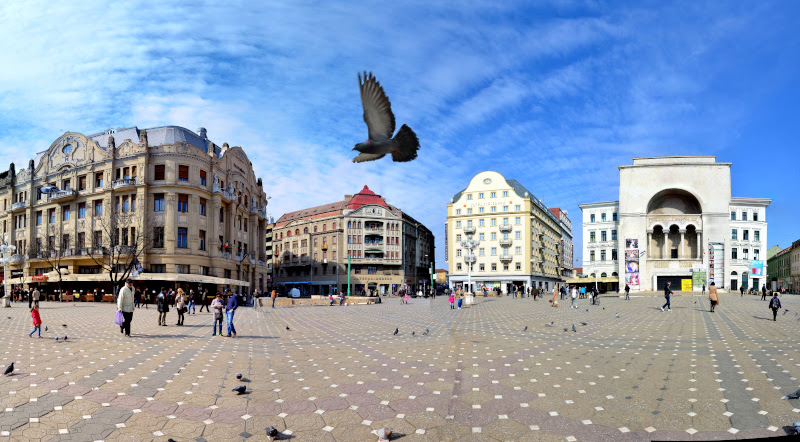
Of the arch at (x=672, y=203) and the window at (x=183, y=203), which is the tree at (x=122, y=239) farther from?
the arch at (x=672, y=203)

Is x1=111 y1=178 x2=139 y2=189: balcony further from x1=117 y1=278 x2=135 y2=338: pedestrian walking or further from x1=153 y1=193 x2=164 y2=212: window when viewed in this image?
x1=117 y1=278 x2=135 y2=338: pedestrian walking

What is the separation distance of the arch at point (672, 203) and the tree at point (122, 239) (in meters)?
75.9

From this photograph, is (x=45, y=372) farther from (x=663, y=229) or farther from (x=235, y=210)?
(x=663, y=229)

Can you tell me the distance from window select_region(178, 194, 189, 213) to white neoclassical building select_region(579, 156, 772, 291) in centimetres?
6421

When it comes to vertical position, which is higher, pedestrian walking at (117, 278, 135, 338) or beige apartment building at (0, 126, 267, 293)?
beige apartment building at (0, 126, 267, 293)

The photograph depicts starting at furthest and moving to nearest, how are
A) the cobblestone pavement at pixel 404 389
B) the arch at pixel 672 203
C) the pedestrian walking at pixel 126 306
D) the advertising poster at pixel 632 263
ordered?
the arch at pixel 672 203, the advertising poster at pixel 632 263, the pedestrian walking at pixel 126 306, the cobblestone pavement at pixel 404 389

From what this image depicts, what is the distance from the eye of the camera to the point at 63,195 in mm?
58531

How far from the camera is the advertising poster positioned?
7850cm

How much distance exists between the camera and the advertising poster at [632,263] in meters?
78.5

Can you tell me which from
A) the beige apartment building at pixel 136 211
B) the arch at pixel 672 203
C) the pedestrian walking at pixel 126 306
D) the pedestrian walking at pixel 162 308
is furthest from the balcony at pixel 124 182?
the arch at pixel 672 203

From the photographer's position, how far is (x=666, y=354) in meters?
13.8

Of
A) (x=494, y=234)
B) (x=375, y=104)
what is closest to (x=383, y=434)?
(x=375, y=104)

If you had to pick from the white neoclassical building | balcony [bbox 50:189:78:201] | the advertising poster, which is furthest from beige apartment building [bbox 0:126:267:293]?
the advertising poster

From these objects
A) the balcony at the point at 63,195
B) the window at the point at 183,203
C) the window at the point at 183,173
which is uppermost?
the window at the point at 183,173
